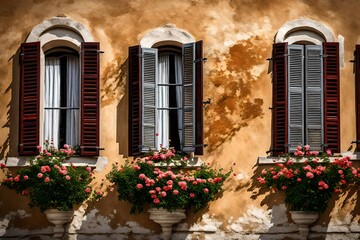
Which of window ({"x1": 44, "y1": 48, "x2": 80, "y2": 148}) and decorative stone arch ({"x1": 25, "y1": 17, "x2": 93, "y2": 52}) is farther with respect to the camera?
window ({"x1": 44, "y1": 48, "x2": 80, "y2": 148})

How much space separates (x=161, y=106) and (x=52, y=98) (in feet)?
6.87

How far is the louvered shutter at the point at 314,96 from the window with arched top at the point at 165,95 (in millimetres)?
2039

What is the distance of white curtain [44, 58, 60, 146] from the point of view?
2388cm

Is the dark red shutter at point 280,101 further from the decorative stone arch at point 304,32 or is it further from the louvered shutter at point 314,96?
the louvered shutter at point 314,96

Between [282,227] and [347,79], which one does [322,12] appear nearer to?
[347,79]

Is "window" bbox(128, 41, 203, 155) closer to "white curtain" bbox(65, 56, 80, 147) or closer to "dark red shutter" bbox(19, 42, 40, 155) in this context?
"white curtain" bbox(65, 56, 80, 147)

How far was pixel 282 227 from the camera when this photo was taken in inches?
913

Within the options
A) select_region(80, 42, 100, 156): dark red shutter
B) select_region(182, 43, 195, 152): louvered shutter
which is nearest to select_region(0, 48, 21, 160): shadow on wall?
select_region(80, 42, 100, 156): dark red shutter

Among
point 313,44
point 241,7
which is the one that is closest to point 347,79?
point 313,44

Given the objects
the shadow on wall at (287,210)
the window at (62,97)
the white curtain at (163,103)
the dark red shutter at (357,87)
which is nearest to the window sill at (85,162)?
the window at (62,97)

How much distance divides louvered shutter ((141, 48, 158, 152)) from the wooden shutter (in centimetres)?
253

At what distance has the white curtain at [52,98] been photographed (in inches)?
940

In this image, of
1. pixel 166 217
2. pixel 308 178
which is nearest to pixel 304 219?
pixel 308 178

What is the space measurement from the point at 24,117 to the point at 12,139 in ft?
1.61
